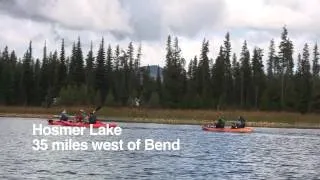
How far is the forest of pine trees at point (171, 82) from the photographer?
451 ft

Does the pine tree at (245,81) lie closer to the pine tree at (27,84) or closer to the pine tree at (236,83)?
the pine tree at (236,83)

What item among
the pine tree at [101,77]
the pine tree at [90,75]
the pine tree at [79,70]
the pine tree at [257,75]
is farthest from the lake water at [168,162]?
the pine tree at [79,70]

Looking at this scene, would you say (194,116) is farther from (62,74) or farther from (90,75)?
(62,74)

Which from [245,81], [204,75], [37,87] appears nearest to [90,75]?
[37,87]

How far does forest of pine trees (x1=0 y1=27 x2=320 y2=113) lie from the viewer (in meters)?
138

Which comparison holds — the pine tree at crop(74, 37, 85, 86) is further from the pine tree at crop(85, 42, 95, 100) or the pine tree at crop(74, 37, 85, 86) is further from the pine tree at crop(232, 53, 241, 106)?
the pine tree at crop(232, 53, 241, 106)

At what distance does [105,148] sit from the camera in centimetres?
5094

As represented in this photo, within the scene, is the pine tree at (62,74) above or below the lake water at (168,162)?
above

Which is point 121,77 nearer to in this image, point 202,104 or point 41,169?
point 202,104

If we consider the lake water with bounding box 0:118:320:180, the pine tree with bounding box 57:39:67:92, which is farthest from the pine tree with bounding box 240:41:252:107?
the lake water with bounding box 0:118:320:180

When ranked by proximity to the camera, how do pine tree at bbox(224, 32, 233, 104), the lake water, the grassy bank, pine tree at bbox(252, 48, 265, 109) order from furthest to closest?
1. pine tree at bbox(224, 32, 233, 104)
2. pine tree at bbox(252, 48, 265, 109)
3. the grassy bank
4. the lake water

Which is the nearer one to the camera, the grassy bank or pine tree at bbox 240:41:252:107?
the grassy bank

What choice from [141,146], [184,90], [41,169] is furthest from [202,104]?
[41,169]

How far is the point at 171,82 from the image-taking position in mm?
152250
